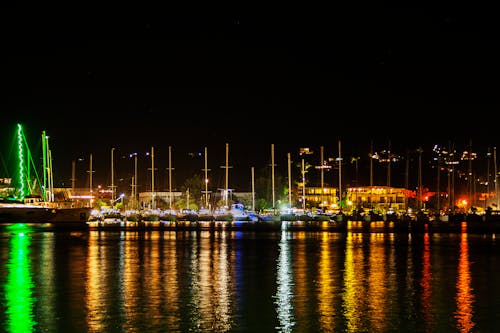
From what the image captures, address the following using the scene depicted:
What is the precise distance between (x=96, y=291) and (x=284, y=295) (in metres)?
4.84

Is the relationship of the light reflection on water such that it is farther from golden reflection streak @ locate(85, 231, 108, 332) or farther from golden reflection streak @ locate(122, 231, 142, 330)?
golden reflection streak @ locate(122, 231, 142, 330)

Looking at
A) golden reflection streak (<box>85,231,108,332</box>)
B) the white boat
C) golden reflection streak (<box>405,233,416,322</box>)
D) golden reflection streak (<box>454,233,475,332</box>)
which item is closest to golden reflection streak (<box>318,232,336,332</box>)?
golden reflection streak (<box>405,233,416,322</box>)

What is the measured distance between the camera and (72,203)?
89.4m

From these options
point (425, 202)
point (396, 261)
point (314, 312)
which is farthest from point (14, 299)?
point (425, 202)

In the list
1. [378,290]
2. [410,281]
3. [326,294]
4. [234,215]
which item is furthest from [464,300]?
[234,215]

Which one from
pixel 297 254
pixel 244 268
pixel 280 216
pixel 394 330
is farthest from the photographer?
pixel 280 216

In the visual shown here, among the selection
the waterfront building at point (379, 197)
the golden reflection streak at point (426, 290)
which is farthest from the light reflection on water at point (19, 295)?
the waterfront building at point (379, 197)

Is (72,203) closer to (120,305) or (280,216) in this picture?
(280,216)

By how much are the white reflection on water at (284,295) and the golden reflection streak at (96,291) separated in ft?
11.7

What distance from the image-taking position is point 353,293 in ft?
66.8

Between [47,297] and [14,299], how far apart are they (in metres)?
0.82

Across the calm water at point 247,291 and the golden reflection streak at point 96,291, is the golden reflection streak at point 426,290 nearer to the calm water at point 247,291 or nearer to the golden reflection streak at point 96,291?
the calm water at point 247,291

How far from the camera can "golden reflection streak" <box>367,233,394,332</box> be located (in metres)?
16.2

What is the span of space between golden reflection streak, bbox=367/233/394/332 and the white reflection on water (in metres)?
1.68
